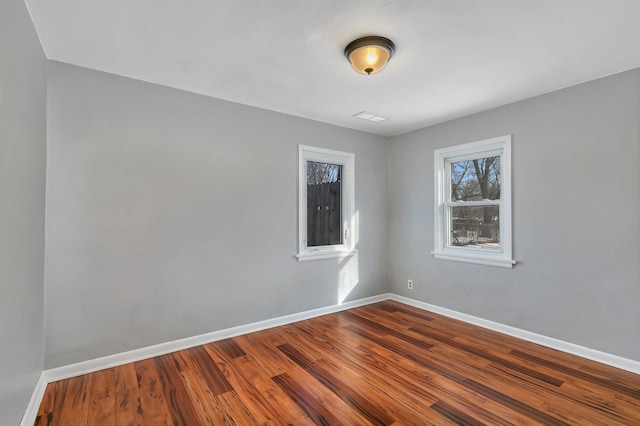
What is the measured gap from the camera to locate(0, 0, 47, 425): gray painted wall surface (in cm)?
146

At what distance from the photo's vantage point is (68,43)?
7.32ft

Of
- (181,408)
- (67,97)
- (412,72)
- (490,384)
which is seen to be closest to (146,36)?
(67,97)

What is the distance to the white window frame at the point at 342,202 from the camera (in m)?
3.84

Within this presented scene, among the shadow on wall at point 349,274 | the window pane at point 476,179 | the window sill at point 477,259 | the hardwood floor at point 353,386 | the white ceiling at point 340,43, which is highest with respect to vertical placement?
the white ceiling at point 340,43

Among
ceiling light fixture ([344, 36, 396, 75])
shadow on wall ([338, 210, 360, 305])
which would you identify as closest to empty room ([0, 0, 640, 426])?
ceiling light fixture ([344, 36, 396, 75])

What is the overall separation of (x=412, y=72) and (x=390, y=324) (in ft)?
9.07

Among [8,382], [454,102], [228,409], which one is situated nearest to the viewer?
[8,382]

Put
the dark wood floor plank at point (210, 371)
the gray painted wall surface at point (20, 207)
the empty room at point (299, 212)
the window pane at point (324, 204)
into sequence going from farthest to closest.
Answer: the window pane at point (324, 204) → the dark wood floor plank at point (210, 371) → the empty room at point (299, 212) → the gray painted wall surface at point (20, 207)

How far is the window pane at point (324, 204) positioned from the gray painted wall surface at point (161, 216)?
30cm

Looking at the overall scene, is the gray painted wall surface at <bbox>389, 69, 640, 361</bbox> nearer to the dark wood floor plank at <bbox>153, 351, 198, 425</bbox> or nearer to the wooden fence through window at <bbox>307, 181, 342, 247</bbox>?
the wooden fence through window at <bbox>307, 181, 342, 247</bbox>

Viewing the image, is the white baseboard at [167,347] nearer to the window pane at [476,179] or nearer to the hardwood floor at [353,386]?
the hardwood floor at [353,386]

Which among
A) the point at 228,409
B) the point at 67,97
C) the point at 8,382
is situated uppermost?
the point at 67,97

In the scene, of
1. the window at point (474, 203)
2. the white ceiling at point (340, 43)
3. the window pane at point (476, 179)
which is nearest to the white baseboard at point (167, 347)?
the window at point (474, 203)

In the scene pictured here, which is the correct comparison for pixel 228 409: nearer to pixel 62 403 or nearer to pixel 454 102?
pixel 62 403
